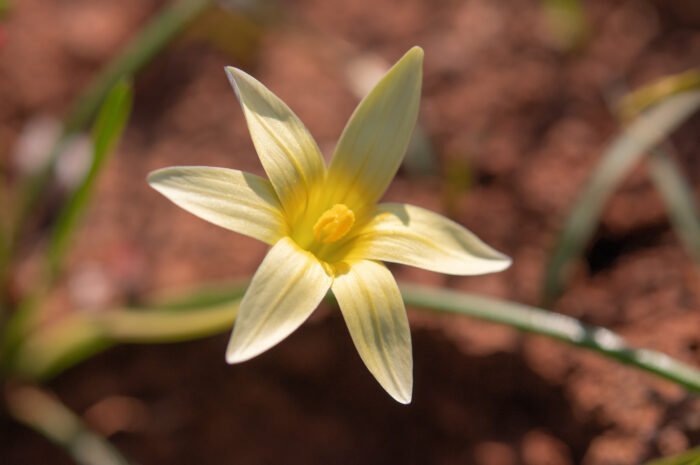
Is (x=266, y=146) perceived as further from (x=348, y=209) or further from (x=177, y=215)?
(x=177, y=215)

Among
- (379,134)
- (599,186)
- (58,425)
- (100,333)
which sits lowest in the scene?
(58,425)

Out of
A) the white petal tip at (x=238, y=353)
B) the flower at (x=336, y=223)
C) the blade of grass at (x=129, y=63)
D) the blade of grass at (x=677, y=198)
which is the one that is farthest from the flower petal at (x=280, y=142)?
the blade of grass at (x=677, y=198)

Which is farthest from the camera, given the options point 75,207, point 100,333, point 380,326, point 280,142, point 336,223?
point 100,333

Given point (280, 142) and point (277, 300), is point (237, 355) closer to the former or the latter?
point (277, 300)

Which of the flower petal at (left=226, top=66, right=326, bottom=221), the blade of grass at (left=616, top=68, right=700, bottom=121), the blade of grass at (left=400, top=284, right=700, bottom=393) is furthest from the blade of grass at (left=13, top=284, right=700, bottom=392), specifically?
the blade of grass at (left=616, top=68, right=700, bottom=121)

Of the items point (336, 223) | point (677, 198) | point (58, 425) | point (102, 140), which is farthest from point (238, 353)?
point (677, 198)

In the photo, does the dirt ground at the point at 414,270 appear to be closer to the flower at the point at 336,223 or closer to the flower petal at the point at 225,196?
the flower at the point at 336,223

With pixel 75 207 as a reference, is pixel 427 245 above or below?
above

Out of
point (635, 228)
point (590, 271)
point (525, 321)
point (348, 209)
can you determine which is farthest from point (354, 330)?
point (635, 228)
